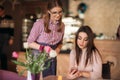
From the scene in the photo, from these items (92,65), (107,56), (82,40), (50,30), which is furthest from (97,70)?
(107,56)

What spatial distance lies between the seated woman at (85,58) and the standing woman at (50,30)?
22 centimetres

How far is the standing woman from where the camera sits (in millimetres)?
2801

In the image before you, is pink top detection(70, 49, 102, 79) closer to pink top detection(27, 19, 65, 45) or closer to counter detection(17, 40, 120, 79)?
pink top detection(27, 19, 65, 45)

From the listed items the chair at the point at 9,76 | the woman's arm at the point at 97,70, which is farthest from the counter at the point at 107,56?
the chair at the point at 9,76

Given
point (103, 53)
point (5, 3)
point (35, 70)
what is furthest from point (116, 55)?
point (5, 3)

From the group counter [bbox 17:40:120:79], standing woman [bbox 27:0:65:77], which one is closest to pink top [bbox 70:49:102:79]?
standing woman [bbox 27:0:65:77]

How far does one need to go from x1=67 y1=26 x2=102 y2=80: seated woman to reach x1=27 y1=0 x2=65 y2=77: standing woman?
0.71ft

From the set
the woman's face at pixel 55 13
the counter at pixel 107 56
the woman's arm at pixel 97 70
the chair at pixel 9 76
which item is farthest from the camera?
the counter at pixel 107 56

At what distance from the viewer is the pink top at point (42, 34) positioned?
2.83 m

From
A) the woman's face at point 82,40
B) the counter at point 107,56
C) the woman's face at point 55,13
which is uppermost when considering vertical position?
the woman's face at point 55,13

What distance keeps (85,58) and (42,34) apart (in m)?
0.49

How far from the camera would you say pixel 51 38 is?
9.46 feet

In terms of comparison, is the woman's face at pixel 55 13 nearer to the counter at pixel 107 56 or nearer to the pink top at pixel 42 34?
the pink top at pixel 42 34

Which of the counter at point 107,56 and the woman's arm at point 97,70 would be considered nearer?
the woman's arm at point 97,70
